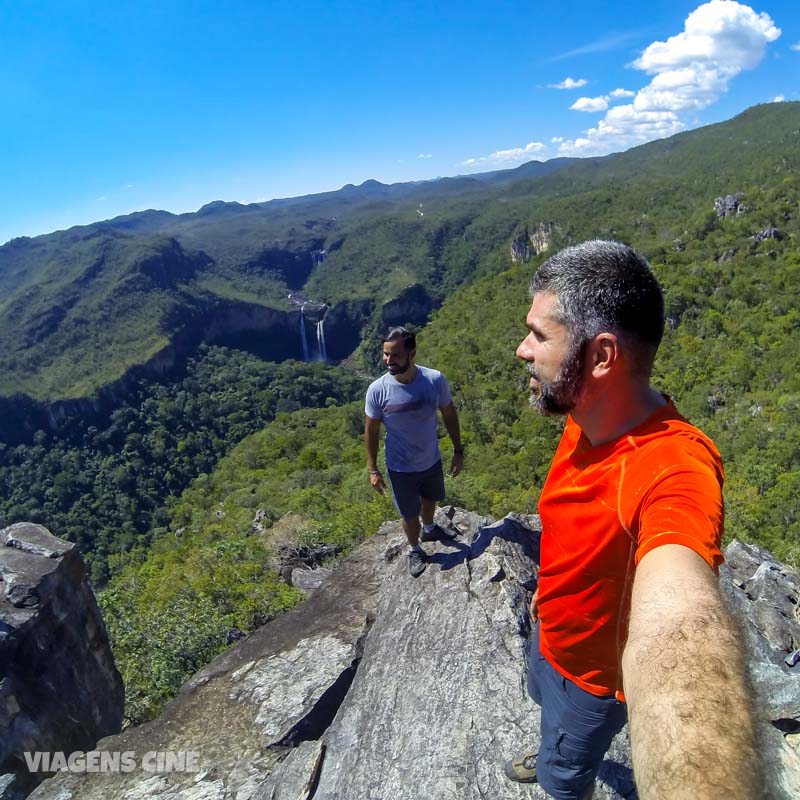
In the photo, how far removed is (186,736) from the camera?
396 centimetres

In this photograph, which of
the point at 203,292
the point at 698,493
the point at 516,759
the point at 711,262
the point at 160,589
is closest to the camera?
the point at 698,493

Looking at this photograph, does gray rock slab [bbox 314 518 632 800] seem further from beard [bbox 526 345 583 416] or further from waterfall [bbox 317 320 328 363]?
waterfall [bbox 317 320 328 363]

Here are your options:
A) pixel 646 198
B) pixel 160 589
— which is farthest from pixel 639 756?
pixel 646 198

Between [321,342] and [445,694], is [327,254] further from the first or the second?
[445,694]

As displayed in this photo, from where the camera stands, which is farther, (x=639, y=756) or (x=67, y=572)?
(x=67, y=572)

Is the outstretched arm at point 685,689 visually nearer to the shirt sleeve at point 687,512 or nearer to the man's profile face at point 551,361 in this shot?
the shirt sleeve at point 687,512

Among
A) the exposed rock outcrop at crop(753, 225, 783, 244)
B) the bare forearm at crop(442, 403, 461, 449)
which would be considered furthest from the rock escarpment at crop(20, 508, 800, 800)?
the exposed rock outcrop at crop(753, 225, 783, 244)

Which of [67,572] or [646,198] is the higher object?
[646,198]

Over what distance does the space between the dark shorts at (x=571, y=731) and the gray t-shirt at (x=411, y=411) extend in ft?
7.80

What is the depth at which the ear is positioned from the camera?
164 centimetres

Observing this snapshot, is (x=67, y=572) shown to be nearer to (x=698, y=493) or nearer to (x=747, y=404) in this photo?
(x=698, y=493)

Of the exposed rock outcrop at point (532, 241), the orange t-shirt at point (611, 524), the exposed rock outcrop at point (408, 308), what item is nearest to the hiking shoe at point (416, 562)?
the orange t-shirt at point (611, 524)

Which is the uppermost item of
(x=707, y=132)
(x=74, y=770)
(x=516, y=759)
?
(x=707, y=132)

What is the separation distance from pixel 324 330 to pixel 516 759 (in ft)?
347
